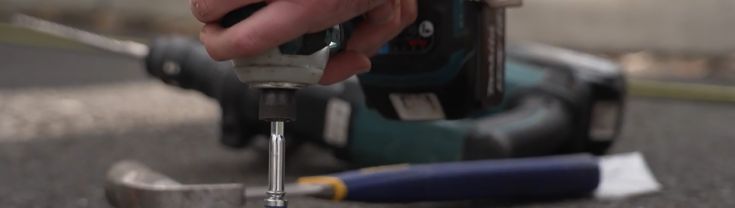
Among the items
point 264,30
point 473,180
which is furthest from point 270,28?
point 473,180

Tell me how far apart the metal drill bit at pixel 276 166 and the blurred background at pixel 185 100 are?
409mm

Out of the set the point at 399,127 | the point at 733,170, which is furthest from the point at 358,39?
the point at 733,170

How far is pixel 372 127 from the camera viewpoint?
114 cm

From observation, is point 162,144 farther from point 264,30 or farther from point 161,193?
point 264,30

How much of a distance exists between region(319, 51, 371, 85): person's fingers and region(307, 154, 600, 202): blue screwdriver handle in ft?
0.61

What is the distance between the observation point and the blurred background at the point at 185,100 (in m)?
1.21

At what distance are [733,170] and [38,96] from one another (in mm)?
1153

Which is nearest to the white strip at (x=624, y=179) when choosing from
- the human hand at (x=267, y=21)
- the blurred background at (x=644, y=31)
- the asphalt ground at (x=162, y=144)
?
the asphalt ground at (x=162, y=144)

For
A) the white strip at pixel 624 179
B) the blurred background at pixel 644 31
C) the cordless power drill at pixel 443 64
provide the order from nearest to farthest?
the cordless power drill at pixel 443 64, the white strip at pixel 624 179, the blurred background at pixel 644 31

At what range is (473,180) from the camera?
971 millimetres

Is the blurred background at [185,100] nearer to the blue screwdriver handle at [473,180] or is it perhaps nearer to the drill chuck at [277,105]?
the blue screwdriver handle at [473,180]

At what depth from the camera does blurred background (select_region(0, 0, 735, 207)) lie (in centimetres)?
121

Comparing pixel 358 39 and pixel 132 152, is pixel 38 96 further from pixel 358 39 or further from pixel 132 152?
pixel 358 39

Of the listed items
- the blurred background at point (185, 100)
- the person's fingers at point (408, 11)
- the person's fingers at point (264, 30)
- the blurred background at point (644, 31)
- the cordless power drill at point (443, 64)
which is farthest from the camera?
the blurred background at point (644, 31)
